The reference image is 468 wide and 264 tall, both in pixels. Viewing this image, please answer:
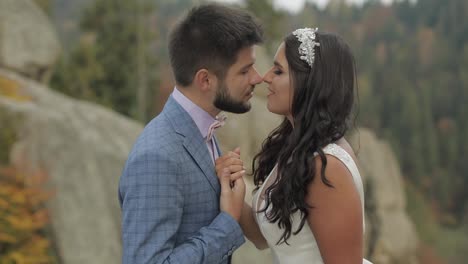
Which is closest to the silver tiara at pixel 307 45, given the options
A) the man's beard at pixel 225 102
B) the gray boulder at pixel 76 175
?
the man's beard at pixel 225 102

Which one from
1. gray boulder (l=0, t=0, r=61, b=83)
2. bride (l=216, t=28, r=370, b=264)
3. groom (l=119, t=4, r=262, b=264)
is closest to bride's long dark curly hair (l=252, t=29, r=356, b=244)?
bride (l=216, t=28, r=370, b=264)

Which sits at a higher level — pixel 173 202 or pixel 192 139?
pixel 192 139

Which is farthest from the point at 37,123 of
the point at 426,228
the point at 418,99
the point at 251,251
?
the point at 418,99

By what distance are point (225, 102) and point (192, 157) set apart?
337 mm

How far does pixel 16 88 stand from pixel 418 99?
6313 cm

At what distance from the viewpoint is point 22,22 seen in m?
15.1

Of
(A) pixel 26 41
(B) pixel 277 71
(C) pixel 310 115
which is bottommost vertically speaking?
(A) pixel 26 41

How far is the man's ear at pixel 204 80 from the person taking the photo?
9.70 feet

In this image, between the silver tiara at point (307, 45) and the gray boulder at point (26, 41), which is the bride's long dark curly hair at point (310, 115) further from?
the gray boulder at point (26, 41)

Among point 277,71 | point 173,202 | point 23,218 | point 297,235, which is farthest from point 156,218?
point 23,218

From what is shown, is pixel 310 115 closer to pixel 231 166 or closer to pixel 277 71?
pixel 277 71

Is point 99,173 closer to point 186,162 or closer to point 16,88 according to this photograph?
point 16,88

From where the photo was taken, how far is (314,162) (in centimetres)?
292

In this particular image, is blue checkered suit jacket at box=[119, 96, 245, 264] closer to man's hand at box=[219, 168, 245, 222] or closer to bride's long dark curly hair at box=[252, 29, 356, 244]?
man's hand at box=[219, 168, 245, 222]
